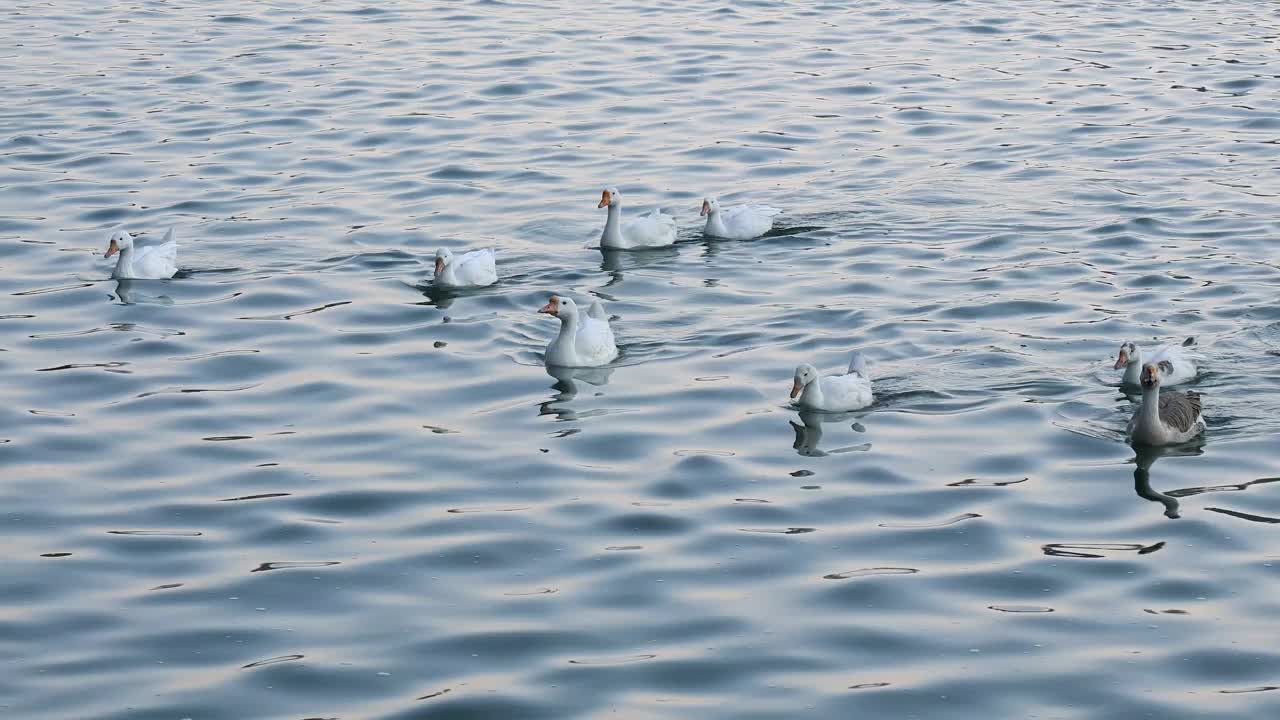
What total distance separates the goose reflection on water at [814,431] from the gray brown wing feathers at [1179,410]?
2397mm

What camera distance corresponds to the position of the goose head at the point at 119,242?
19.2 metres

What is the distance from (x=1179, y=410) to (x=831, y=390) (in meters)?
2.79

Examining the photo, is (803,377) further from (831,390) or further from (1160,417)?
(1160,417)

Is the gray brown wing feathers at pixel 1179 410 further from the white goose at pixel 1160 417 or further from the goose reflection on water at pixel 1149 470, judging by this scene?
the goose reflection on water at pixel 1149 470

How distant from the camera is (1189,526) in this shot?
12.8 m

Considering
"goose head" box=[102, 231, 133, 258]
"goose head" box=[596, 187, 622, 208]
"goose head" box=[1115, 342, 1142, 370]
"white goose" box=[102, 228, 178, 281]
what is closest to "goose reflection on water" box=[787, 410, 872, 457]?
"goose head" box=[1115, 342, 1142, 370]

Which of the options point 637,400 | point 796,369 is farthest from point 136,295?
point 796,369

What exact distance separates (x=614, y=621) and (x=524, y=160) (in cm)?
1390

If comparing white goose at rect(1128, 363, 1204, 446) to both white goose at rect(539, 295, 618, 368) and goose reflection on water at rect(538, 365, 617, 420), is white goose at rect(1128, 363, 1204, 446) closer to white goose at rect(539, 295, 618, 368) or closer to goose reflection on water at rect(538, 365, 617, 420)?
goose reflection on water at rect(538, 365, 617, 420)

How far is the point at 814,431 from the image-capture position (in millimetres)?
14812

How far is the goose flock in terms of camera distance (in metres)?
14.5

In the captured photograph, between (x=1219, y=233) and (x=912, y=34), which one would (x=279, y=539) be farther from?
(x=912, y=34)

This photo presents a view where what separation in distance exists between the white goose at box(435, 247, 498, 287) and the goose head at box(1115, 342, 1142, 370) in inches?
260

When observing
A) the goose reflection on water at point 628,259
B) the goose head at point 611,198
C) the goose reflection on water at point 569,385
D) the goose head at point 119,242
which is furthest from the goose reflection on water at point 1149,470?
the goose head at point 119,242
